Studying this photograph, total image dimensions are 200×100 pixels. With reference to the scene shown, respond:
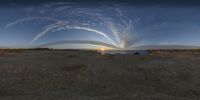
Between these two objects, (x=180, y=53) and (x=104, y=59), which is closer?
(x=104, y=59)

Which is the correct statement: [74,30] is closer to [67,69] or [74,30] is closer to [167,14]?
[67,69]

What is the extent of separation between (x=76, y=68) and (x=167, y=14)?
1.81 metres

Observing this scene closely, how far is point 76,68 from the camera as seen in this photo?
6020 mm

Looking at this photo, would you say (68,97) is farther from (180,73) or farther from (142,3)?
(142,3)

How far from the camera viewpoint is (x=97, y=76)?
5.64 m

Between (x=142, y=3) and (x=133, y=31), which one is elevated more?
(x=142, y=3)

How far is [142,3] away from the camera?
699cm

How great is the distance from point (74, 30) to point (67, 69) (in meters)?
0.86

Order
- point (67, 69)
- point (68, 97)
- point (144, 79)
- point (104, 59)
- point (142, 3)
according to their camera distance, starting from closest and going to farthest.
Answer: point (68, 97)
point (144, 79)
point (67, 69)
point (104, 59)
point (142, 3)

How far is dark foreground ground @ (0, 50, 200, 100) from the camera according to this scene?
184 inches

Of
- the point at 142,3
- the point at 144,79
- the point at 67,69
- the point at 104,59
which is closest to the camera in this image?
the point at 144,79

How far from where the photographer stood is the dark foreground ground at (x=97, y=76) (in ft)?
15.3

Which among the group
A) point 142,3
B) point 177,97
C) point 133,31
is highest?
point 142,3

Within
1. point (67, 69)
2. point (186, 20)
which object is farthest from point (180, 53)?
point (67, 69)
